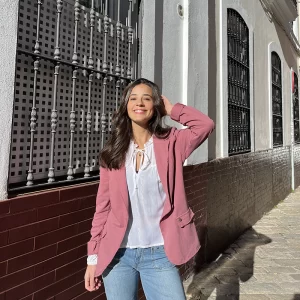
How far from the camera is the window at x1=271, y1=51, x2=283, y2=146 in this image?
8.70 meters

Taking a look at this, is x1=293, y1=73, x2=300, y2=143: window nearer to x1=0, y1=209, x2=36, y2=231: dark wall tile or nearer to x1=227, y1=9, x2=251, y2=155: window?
x1=227, y1=9, x2=251, y2=155: window

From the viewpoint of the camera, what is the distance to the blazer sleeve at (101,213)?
185 centimetres

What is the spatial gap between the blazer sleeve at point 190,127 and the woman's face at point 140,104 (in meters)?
0.15

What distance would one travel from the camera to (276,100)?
8938 mm

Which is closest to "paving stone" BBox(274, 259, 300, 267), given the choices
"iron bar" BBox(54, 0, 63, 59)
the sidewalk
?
the sidewalk

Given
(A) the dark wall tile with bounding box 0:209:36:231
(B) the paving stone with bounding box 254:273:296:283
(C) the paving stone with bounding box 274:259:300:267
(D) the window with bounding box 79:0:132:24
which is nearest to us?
(A) the dark wall tile with bounding box 0:209:36:231

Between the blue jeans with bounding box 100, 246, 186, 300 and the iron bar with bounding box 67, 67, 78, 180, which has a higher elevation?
the iron bar with bounding box 67, 67, 78, 180

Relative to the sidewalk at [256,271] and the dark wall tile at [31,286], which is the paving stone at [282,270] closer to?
the sidewalk at [256,271]

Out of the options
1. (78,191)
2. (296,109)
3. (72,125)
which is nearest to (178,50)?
(72,125)

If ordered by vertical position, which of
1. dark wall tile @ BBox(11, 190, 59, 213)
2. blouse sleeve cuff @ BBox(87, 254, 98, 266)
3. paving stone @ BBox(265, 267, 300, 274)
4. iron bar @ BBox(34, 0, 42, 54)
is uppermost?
iron bar @ BBox(34, 0, 42, 54)

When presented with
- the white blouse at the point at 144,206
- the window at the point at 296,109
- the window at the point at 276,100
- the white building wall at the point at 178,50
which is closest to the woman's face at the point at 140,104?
the white blouse at the point at 144,206

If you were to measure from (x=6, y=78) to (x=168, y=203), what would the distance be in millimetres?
Result: 1241

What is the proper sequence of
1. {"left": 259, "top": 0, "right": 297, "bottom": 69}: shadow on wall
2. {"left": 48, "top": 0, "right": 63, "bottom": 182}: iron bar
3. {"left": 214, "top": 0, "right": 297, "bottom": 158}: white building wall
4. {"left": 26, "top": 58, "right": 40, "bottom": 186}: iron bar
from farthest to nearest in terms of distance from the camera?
{"left": 259, "top": 0, "right": 297, "bottom": 69}: shadow on wall < {"left": 214, "top": 0, "right": 297, "bottom": 158}: white building wall < {"left": 48, "top": 0, "right": 63, "bottom": 182}: iron bar < {"left": 26, "top": 58, "right": 40, "bottom": 186}: iron bar

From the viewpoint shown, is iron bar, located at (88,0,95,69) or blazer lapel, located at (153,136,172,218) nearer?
blazer lapel, located at (153,136,172,218)
